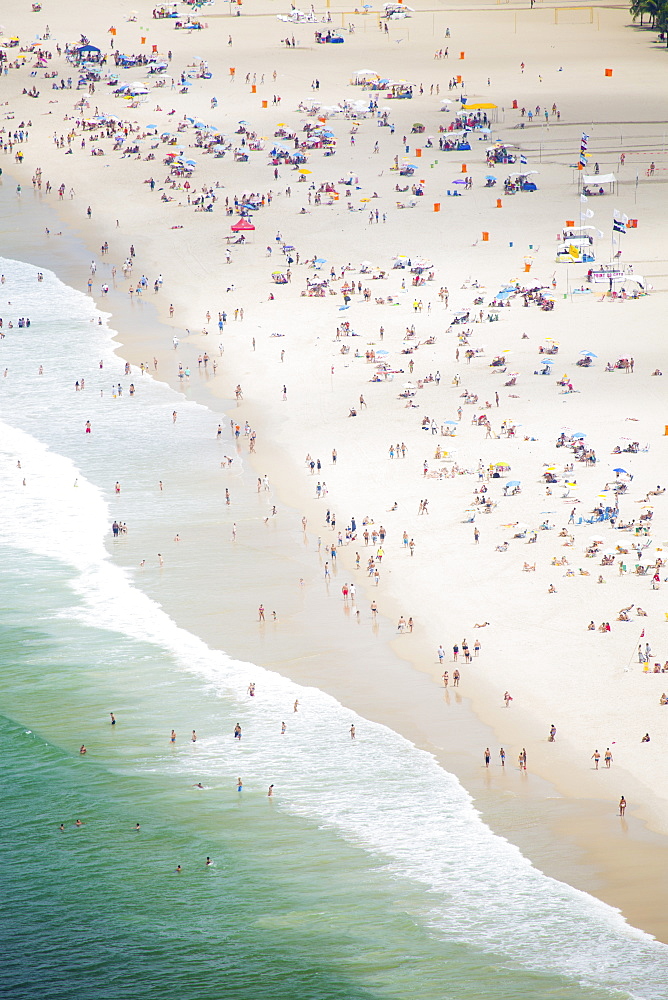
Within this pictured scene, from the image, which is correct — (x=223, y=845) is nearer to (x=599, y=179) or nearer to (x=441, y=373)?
(x=441, y=373)

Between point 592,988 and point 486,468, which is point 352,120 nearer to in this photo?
point 486,468

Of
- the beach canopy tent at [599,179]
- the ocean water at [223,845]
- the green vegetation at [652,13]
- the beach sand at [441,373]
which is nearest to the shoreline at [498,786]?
the beach sand at [441,373]

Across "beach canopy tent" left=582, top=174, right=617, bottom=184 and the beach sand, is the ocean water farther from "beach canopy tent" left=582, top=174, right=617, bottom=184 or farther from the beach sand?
"beach canopy tent" left=582, top=174, right=617, bottom=184

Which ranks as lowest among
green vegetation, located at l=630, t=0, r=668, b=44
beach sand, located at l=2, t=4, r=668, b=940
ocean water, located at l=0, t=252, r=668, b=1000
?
ocean water, located at l=0, t=252, r=668, b=1000

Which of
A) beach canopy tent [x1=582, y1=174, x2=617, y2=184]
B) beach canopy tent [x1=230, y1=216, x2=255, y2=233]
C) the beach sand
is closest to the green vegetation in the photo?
the beach sand

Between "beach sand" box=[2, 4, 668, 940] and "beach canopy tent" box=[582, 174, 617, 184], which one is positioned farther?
"beach canopy tent" box=[582, 174, 617, 184]
